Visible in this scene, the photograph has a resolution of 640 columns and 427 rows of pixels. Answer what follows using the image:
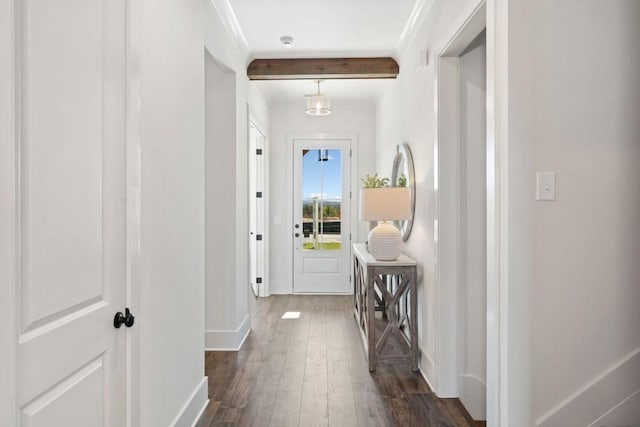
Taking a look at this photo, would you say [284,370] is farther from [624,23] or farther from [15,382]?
[624,23]

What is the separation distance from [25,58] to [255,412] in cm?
222

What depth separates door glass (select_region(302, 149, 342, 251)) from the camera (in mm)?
6289

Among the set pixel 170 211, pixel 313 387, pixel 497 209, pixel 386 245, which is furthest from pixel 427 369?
pixel 170 211

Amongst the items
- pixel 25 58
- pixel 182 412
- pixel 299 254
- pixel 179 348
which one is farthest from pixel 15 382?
pixel 299 254

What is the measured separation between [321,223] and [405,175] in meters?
2.50

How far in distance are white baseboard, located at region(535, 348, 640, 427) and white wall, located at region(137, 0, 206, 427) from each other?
1636mm

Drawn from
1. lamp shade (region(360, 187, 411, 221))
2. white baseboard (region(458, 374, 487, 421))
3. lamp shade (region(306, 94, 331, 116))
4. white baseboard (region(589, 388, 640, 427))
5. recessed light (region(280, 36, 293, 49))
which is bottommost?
white baseboard (region(458, 374, 487, 421))

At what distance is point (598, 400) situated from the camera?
183 centimetres

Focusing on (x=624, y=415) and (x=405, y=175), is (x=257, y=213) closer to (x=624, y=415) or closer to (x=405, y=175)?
(x=405, y=175)

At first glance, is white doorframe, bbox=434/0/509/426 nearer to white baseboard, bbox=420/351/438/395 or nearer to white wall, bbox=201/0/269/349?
white baseboard, bbox=420/351/438/395

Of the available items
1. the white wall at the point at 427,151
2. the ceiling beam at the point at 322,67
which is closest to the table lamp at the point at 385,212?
the white wall at the point at 427,151

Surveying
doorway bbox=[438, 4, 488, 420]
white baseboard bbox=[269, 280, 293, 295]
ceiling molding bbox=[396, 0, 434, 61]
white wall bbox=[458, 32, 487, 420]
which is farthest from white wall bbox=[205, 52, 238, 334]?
white baseboard bbox=[269, 280, 293, 295]

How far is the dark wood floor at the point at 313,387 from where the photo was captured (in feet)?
8.41

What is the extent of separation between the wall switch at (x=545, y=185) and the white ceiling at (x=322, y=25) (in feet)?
6.40
